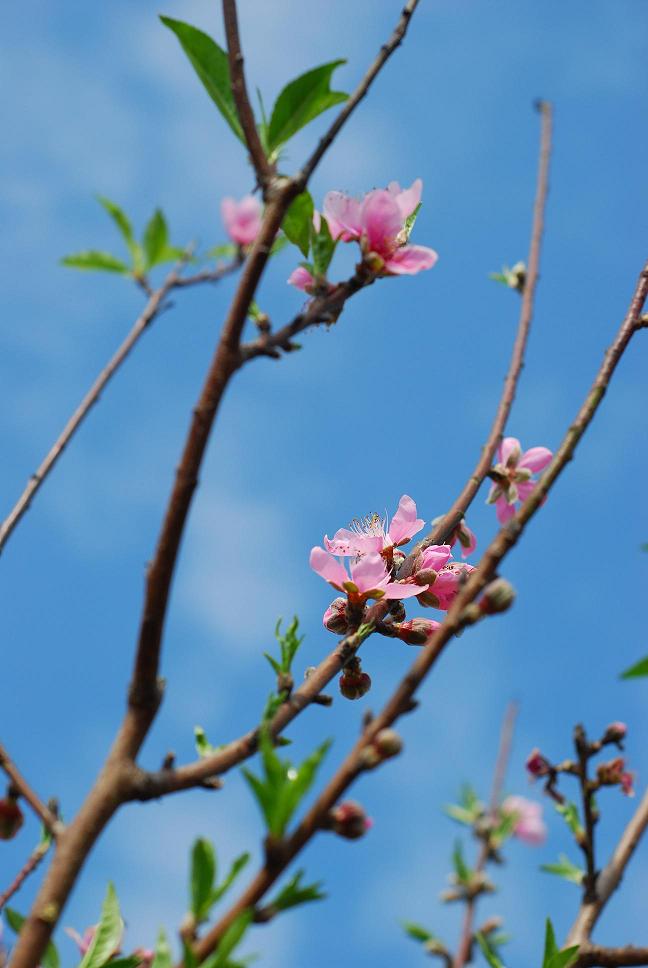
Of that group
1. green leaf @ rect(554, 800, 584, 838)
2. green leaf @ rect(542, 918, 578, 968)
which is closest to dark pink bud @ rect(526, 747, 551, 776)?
green leaf @ rect(554, 800, 584, 838)

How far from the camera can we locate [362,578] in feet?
5.60

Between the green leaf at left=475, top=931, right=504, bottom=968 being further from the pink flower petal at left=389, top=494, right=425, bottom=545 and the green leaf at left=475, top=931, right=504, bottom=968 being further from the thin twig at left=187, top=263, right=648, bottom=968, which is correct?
the thin twig at left=187, top=263, right=648, bottom=968

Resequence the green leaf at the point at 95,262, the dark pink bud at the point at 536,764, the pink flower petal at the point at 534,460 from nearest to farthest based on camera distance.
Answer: the pink flower petal at the point at 534,460 → the dark pink bud at the point at 536,764 → the green leaf at the point at 95,262

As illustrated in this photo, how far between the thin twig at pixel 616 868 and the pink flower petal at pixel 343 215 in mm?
1227

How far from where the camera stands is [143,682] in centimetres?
102

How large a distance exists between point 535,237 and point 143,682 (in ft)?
4.10

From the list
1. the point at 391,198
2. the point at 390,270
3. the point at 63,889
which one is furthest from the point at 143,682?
the point at 391,198

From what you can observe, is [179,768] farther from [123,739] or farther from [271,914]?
[271,914]

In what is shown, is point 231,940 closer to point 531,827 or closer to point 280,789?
point 280,789

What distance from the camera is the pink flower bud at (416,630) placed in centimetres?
169

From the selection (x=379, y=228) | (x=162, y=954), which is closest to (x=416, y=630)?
(x=379, y=228)

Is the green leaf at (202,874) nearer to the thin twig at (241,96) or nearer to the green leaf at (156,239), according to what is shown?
the thin twig at (241,96)

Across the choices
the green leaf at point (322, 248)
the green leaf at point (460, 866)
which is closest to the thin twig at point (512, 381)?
the green leaf at point (322, 248)

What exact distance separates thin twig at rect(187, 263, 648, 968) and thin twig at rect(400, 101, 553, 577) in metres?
0.54
